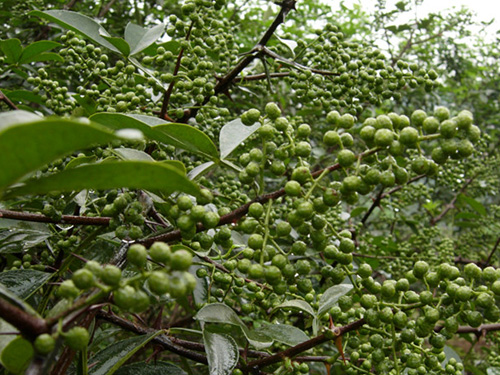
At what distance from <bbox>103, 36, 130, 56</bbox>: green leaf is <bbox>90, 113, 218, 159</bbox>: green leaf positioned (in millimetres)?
675

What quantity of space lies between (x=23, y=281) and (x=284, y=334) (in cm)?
79

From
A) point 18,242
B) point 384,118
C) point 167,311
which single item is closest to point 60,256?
point 18,242

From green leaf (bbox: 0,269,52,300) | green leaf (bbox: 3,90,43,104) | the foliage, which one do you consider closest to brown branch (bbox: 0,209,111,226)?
the foliage

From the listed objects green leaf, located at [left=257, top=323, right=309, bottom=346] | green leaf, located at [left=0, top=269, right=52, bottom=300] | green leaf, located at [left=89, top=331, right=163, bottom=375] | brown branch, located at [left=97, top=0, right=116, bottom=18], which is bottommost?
green leaf, located at [left=89, top=331, right=163, bottom=375]

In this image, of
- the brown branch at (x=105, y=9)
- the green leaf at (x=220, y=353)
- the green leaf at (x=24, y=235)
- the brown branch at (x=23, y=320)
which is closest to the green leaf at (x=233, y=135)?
the green leaf at (x=220, y=353)

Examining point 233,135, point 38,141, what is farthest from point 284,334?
point 38,141

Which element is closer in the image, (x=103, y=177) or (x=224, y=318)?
(x=103, y=177)

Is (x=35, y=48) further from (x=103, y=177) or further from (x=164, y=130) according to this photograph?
(x=103, y=177)

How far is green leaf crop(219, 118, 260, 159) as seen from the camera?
1.25 metres

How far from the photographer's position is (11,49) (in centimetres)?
234

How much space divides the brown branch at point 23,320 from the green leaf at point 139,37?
1250mm

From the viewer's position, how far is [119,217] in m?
1.28

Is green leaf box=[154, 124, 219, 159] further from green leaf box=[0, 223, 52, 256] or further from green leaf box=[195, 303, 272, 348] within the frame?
green leaf box=[0, 223, 52, 256]

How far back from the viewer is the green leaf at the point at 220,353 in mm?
1188
